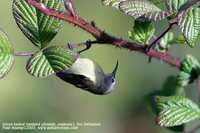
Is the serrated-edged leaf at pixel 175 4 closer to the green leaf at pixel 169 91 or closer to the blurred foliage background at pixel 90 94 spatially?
the green leaf at pixel 169 91

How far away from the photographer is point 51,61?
1049mm

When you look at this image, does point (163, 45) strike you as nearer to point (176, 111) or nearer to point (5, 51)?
point (176, 111)

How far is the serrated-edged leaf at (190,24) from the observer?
1.02 m

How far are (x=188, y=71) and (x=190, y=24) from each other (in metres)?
0.45

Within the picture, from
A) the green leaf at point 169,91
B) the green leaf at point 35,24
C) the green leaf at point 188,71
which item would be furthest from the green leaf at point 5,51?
the green leaf at point 169,91

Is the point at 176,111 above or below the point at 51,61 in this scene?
below

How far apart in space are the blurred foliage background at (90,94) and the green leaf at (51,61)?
231 centimetres

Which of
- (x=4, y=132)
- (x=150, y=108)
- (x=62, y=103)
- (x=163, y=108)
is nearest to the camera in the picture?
(x=163, y=108)

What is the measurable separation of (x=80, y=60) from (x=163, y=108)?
0.37 m

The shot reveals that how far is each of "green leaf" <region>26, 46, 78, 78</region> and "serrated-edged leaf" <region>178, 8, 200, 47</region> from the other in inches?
10.2


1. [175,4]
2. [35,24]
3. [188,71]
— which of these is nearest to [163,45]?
[188,71]

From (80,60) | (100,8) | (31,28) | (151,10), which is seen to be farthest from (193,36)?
(100,8)

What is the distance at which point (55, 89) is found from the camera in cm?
352

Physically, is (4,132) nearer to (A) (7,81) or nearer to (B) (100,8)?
(A) (7,81)
